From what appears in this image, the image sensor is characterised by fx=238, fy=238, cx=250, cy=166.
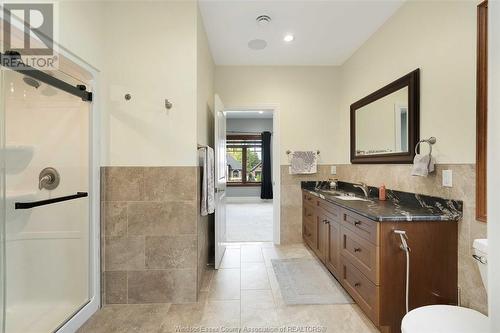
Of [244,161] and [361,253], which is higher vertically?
[244,161]

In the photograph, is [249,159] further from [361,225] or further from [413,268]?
[413,268]

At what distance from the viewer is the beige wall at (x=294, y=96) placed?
3.62 m

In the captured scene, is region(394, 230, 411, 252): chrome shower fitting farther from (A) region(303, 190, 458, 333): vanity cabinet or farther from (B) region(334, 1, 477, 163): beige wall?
(B) region(334, 1, 477, 163): beige wall

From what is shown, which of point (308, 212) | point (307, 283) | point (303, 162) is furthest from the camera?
point (303, 162)

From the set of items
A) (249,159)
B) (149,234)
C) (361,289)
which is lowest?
(361,289)

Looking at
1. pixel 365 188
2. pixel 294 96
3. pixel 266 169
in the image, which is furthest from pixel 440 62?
pixel 266 169

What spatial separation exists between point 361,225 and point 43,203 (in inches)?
90.9

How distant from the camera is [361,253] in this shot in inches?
74.7

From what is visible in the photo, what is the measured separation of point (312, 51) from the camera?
319 cm

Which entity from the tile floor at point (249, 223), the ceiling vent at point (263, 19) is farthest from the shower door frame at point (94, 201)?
the tile floor at point (249, 223)

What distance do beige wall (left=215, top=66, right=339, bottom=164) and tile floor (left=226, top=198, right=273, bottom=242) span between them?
142 cm

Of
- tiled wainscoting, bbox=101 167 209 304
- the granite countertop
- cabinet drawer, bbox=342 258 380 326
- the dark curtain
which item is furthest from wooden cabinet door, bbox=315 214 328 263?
the dark curtain

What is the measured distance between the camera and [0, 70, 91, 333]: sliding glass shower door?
5.24ft

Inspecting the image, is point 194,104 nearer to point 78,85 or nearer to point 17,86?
point 78,85
